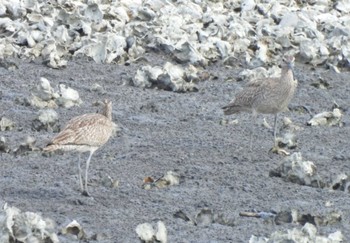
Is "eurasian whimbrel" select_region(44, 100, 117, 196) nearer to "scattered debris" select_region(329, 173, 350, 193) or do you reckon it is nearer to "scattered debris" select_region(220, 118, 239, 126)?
"scattered debris" select_region(329, 173, 350, 193)

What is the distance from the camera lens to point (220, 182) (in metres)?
11.8

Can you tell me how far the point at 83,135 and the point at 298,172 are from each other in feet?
6.60

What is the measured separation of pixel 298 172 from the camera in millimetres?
11844

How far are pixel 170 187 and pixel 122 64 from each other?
5744 mm

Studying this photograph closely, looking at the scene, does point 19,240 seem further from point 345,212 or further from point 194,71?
point 194,71

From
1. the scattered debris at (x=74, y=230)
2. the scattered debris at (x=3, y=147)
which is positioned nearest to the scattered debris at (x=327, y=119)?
the scattered debris at (x=3, y=147)

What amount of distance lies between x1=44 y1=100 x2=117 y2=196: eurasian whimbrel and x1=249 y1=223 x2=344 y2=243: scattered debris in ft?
7.38

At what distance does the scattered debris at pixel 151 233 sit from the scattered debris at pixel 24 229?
607 millimetres

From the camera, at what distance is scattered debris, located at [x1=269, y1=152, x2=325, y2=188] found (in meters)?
11.8

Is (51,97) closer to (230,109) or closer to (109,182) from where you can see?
(230,109)

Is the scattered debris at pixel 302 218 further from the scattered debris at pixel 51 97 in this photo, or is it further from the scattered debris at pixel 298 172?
the scattered debris at pixel 51 97

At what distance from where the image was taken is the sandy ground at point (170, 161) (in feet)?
34.3

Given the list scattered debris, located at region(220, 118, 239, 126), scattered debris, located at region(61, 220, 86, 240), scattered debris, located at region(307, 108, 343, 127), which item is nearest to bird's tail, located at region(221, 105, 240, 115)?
scattered debris, located at region(220, 118, 239, 126)

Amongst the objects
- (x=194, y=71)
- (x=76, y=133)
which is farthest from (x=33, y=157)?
(x=194, y=71)
